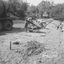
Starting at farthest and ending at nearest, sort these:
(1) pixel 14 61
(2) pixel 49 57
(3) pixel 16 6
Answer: (3) pixel 16 6 → (2) pixel 49 57 → (1) pixel 14 61

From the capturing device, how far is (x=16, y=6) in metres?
29.4

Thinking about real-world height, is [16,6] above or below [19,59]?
above

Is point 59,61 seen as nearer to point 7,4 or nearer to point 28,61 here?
point 28,61

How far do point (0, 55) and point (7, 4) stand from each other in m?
8.54

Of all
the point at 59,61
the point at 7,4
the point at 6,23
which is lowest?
the point at 59,61

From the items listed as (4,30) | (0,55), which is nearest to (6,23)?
(4,30)

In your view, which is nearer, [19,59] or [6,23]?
[19,59]

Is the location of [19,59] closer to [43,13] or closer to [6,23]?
[6,23]

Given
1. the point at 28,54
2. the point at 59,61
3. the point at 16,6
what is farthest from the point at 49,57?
the point at 16,6

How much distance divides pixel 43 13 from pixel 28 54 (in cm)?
3797

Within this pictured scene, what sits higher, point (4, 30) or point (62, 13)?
point (62, 13)

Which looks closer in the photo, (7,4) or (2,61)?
(2,61)

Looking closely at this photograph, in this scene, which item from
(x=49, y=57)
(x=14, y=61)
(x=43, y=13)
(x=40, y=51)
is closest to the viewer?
(x=14, y=61)

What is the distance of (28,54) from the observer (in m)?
5.78
